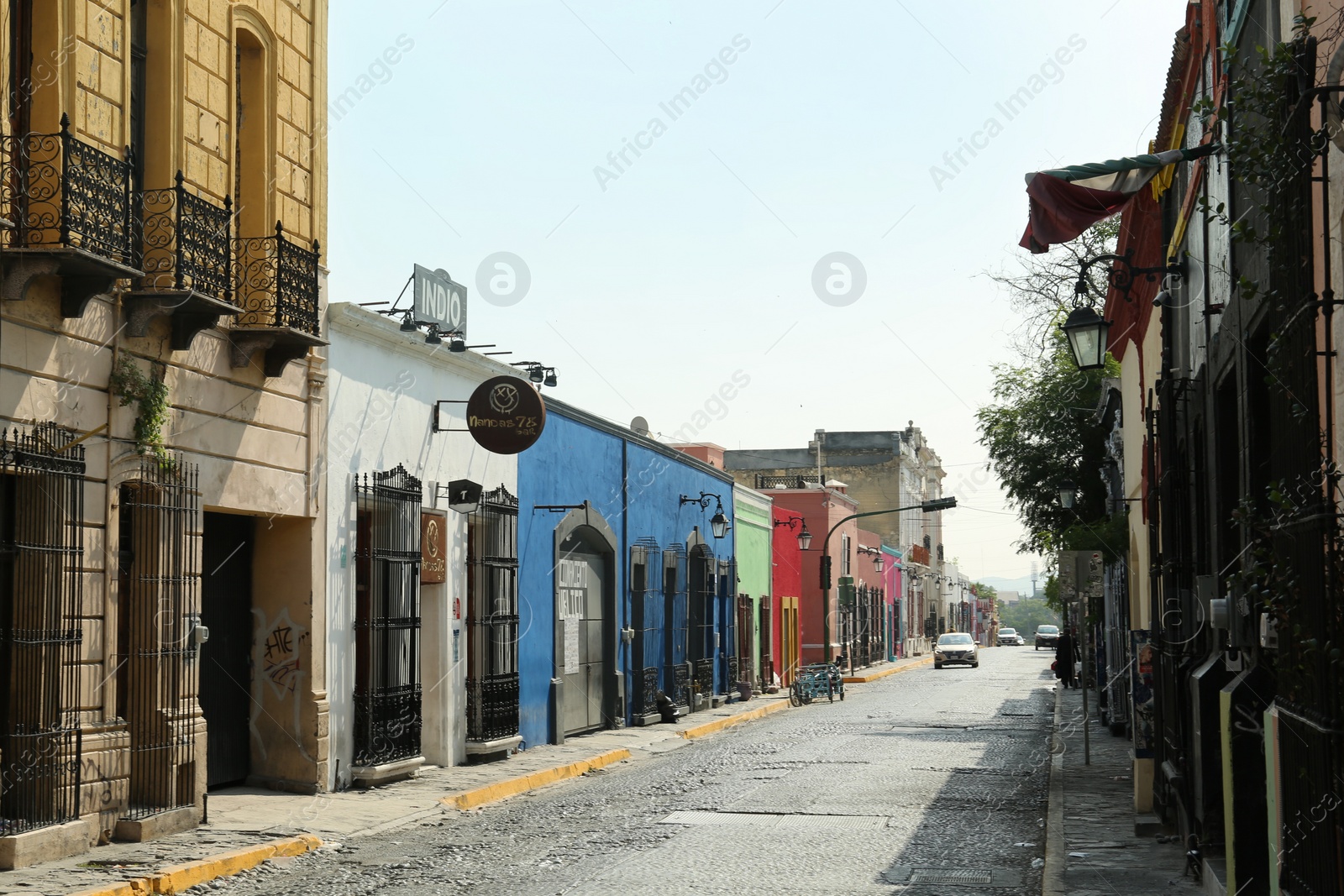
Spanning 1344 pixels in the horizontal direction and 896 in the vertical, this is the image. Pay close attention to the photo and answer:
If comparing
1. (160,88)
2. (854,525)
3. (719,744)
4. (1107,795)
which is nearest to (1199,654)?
(1107,795)

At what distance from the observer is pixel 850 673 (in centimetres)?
4891

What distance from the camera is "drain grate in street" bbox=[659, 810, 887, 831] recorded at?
12.3 metres

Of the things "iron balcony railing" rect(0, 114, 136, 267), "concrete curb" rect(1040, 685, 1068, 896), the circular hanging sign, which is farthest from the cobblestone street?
"iron balcony railing" rect(0, 114, 136, 267)

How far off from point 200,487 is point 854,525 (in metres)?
48.3

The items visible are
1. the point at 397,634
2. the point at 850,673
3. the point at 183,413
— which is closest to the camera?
the point at 183,413

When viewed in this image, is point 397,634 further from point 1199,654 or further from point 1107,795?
point 1199,654

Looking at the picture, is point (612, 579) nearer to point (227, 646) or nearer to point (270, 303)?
point (227, 646)

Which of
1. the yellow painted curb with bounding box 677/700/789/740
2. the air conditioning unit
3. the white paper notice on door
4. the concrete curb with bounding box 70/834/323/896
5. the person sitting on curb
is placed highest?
the air conditioning unit

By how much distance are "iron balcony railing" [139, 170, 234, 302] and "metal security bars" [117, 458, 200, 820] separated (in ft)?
5.06

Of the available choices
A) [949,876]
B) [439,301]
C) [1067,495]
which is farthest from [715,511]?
[949,876]

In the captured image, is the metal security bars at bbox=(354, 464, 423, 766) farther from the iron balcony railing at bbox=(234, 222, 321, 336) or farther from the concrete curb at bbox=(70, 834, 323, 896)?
→ the concrete curb at bbox=(70, 834, 323, 896)

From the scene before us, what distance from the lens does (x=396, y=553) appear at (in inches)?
626

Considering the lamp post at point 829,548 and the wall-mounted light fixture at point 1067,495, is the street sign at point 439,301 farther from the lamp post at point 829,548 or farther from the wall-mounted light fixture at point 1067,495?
the lamp post at point 829,548

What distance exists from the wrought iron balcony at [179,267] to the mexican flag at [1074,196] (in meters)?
6.73
